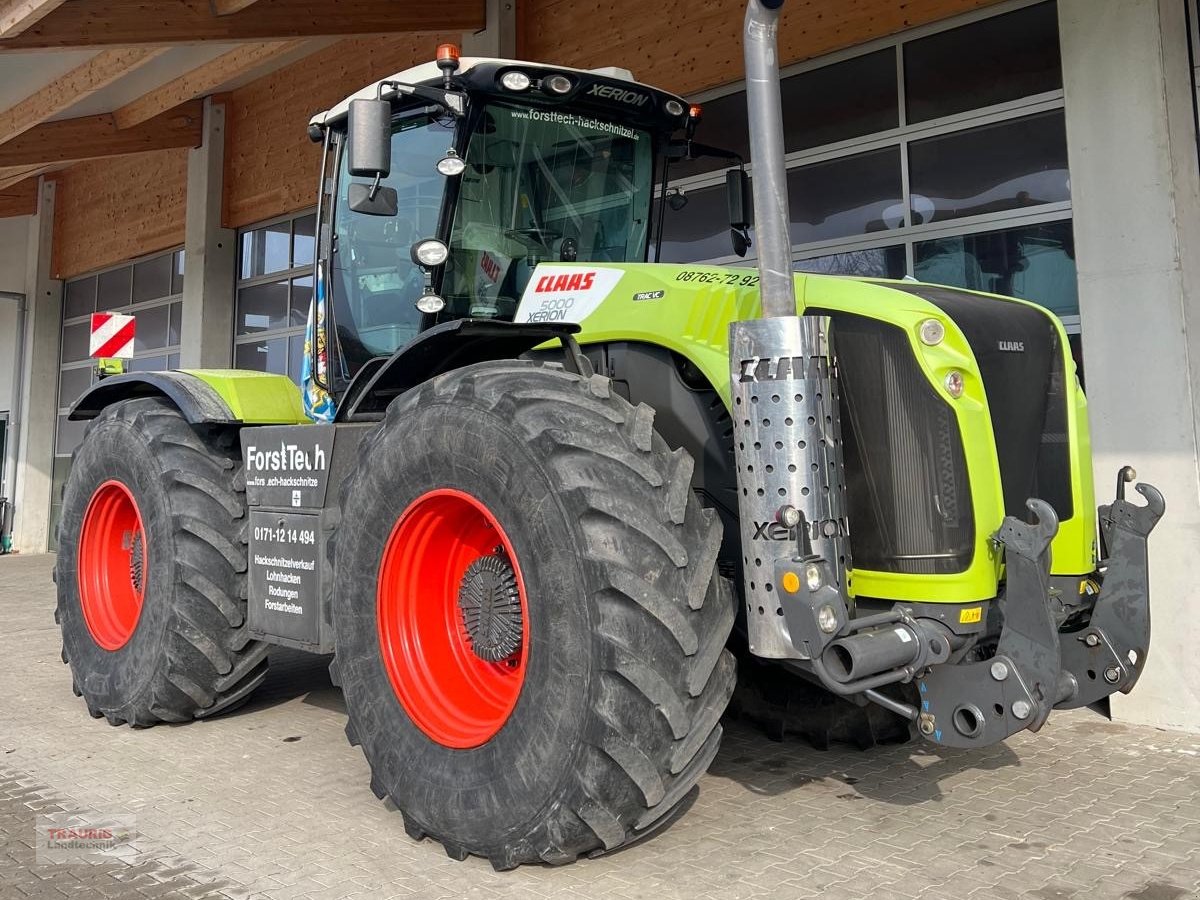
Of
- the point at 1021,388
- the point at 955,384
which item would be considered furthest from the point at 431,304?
the point at 1021,388

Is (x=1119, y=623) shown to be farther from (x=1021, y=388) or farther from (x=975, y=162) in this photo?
(x=975, y=162)

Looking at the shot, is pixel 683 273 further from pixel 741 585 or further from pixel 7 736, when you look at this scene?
pixel 7 736

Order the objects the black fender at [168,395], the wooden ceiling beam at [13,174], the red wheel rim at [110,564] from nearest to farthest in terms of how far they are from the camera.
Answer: the black fender at [168,395]
the red wheel rim at [110,564]
the wooden ceiling beam at [13,174]

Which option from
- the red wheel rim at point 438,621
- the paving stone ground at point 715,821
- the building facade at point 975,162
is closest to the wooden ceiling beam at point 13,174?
the building facade at point 975,162

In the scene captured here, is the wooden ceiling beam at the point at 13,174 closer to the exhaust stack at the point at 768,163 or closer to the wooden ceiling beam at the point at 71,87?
the wooden ceiling beam at the point at 71,87

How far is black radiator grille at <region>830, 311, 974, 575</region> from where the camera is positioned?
9.10 feet

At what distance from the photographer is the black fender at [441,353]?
10.7ft

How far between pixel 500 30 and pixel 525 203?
5.39 metres

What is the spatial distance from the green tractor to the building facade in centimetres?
133

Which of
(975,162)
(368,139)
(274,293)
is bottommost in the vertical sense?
(368,139)

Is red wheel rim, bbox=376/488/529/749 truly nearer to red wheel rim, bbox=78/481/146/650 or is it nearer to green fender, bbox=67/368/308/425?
green fender, bbox=67/368/308/425

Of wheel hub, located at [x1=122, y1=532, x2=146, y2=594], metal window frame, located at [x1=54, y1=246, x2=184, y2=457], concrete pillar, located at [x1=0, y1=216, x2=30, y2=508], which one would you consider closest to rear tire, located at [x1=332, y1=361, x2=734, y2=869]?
wheel hub, located at [x1=122, y1=532, x2=146, y2=594]

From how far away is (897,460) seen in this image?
9.36 ft

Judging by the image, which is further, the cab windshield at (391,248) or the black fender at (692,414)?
the cab windshield at (391,248)
